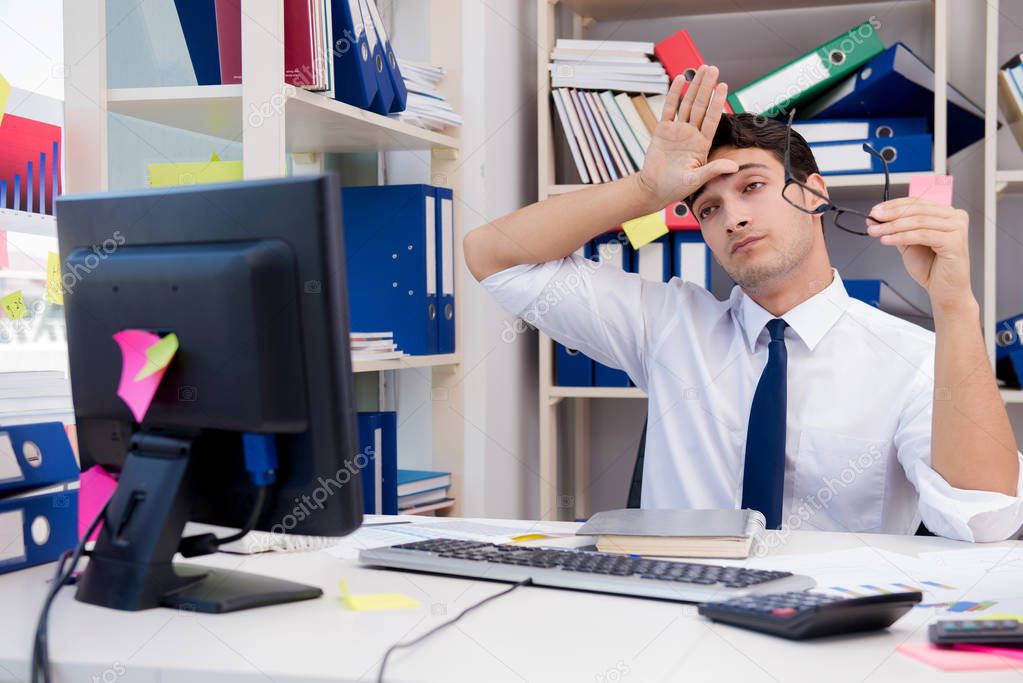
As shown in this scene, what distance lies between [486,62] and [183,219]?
5.38ft

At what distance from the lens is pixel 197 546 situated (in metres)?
0.99

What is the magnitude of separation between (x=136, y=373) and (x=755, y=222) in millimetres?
1139

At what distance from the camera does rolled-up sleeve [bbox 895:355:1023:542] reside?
127 cm

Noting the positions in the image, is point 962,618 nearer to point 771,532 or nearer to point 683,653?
point 683,653

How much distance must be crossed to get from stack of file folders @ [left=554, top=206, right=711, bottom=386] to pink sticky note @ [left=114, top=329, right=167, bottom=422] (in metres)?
1.70

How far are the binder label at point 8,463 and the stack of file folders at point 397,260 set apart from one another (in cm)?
115

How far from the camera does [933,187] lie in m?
2.19

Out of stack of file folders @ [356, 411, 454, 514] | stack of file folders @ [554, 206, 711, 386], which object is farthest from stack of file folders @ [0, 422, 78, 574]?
stack of file folders @ [554, 206, 711, 386]

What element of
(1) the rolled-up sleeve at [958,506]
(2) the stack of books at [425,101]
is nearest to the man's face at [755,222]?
(1) the rolled-up sleeve at [958,506]

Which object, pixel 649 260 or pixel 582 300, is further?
pixel 649 260

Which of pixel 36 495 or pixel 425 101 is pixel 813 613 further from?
pixel 425 101

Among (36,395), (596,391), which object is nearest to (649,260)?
(596,391)

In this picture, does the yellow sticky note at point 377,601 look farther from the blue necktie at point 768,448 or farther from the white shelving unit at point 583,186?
the white shelving unit at point 583,186

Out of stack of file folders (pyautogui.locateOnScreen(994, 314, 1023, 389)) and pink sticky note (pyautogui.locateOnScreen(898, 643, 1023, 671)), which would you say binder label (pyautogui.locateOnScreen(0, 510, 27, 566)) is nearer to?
pink sticky note (pyautogui.locateOnScreen(898, 643, 1023, 671))
